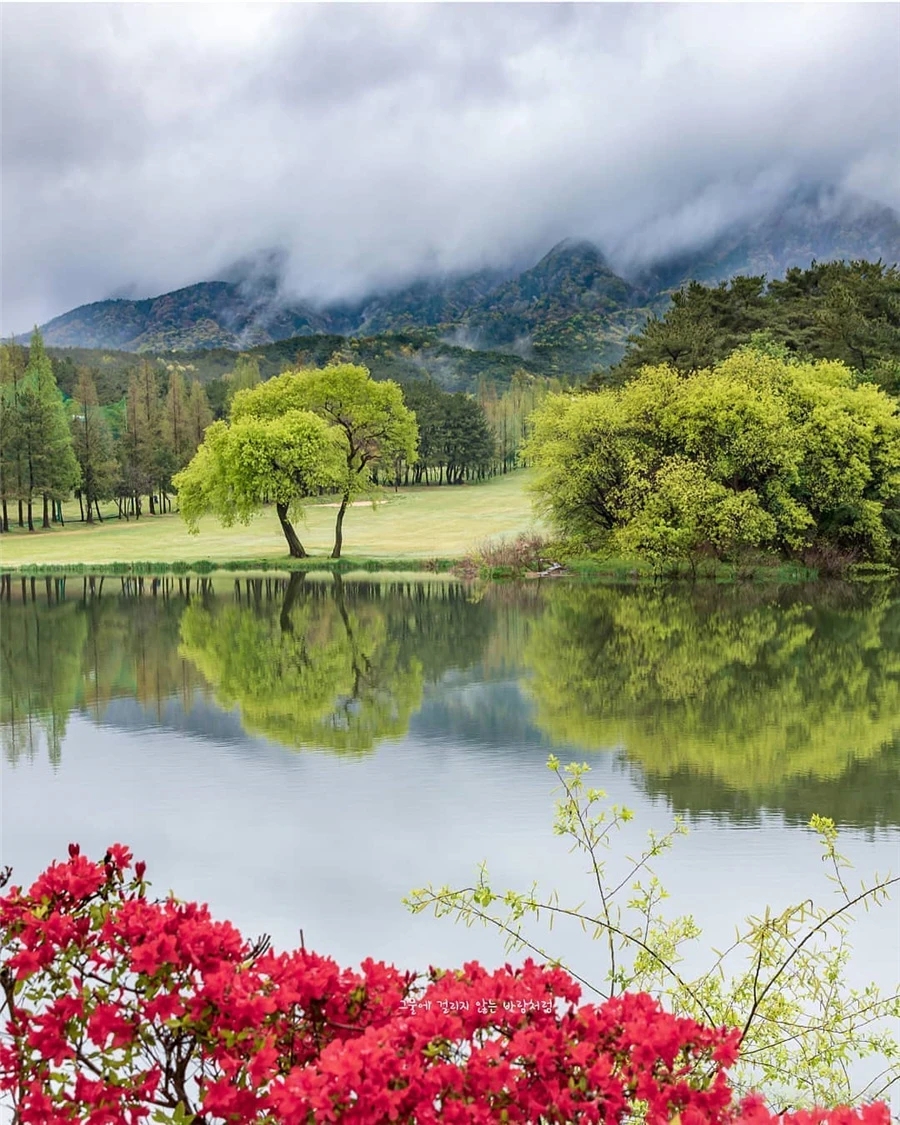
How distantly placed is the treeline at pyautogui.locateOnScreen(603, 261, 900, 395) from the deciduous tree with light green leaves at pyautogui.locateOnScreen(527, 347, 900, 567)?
7592 millimetres

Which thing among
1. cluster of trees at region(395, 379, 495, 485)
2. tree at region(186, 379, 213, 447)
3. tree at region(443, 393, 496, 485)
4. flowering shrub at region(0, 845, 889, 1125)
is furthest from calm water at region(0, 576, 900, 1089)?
tree at region(443, 393, 496, 485)

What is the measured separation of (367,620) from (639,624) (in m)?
7.94

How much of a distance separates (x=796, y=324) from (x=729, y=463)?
25.3m

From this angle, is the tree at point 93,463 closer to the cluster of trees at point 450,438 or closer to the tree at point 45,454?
the tree at point 45,454

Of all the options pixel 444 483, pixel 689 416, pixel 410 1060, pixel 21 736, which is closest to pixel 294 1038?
pixel 410 1060

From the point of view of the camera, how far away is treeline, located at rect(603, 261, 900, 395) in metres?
55.1

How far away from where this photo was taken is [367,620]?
104 ft

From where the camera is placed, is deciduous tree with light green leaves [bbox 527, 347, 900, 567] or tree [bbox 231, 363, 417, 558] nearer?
deciduous tree with light green leaves [bbox 527, 347, 900, 567]

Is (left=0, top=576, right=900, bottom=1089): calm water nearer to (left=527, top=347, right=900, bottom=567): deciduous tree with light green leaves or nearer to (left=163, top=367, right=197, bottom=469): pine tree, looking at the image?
(left=527, top=347, right=900, bottom=567): deciduous tree with light green leaves

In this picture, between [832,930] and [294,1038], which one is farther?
[832,930]

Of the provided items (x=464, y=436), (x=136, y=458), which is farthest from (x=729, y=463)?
(x=464, y=436)

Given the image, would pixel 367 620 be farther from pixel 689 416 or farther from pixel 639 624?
pixel 689 416

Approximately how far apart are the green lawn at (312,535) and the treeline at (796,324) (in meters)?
11.5

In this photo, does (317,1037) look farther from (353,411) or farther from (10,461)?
(10,461)
